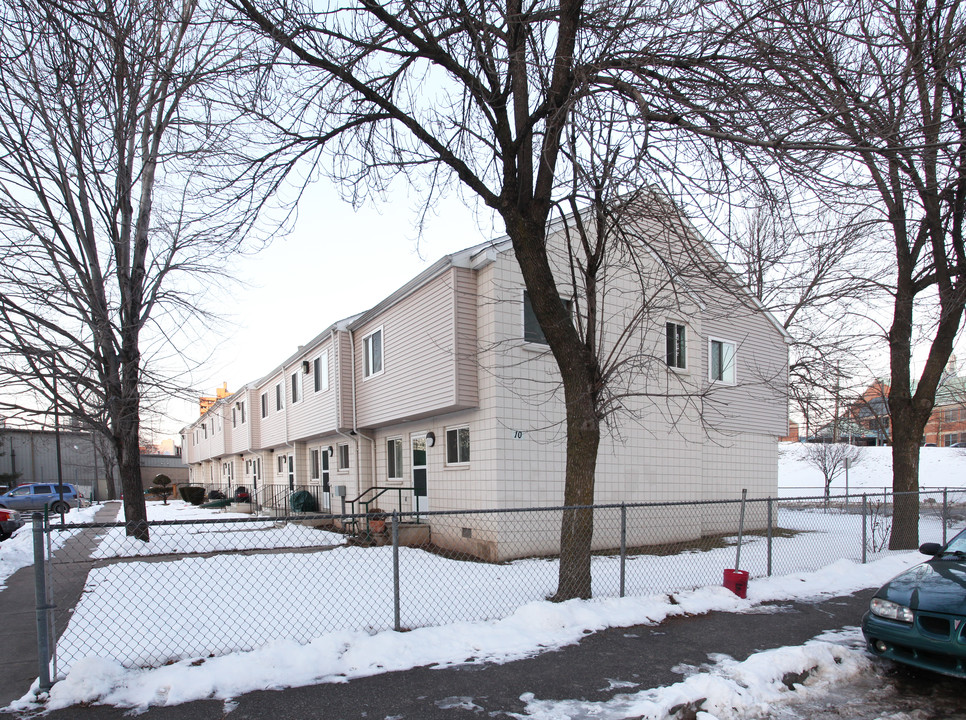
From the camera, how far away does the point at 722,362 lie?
16.5 meters

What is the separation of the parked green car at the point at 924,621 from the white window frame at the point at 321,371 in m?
14.4

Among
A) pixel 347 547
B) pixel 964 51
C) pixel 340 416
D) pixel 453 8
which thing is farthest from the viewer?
pixel 340 416

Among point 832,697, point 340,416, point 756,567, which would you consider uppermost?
point 340,416

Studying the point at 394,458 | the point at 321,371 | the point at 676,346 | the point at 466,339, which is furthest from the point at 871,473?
the point at 466,339

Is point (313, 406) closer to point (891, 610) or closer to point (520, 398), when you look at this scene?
point (520, 398)

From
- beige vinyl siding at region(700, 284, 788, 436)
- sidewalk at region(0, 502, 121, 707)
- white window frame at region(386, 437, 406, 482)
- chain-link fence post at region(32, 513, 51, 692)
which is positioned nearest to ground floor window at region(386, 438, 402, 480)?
white window frame at region(386, 437, 406, 482)

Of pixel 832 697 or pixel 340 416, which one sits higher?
pixel 340 416

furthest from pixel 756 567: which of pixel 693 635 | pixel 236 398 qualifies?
pixel 236 398

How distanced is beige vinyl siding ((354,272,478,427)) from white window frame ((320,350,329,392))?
2366mm

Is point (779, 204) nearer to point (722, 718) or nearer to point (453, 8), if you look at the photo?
point (453, 8)

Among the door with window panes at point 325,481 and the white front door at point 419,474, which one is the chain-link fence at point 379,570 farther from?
the door with window panes at point 325,481

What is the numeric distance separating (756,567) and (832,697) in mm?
5768

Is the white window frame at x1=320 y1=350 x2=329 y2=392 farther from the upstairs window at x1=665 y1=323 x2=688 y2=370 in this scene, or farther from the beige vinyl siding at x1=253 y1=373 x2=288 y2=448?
the upstairs window at x1=665 y1=323 x2=688 y2=370

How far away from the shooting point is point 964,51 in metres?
7.53
